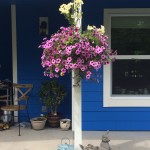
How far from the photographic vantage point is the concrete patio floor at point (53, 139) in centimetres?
516

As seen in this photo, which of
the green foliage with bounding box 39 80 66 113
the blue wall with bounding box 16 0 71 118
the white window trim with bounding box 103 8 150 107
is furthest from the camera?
the blue wall with bounding box 16 0 71 118

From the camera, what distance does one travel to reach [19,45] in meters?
6.59

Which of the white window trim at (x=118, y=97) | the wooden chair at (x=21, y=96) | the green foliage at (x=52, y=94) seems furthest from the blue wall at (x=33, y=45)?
the white window trim at (x=118, y=97)

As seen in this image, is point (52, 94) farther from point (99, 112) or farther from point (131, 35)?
point (131, 35)

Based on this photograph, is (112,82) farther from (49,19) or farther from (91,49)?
(91,49)

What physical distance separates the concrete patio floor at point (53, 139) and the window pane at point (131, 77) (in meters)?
0.71

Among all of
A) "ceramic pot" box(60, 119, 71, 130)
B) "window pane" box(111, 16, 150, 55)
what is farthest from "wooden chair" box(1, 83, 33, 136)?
"window pane" box(111, 16, 150, 55)

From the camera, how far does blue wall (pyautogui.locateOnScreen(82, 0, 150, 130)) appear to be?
5891 mm

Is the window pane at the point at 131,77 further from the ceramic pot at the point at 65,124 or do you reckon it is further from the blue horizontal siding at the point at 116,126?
the ceramic pot at the point at 65,124

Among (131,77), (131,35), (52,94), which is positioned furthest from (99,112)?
(131,35)

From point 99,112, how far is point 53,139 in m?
0.94

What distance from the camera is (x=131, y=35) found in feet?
19.7

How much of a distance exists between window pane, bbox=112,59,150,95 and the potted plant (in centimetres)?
96

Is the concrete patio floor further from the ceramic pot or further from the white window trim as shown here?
the white window trim
